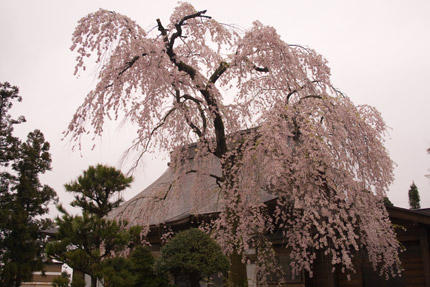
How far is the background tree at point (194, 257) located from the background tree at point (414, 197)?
24.9 meters

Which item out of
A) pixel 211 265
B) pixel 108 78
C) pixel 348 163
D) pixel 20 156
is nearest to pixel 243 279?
pixel 211 265

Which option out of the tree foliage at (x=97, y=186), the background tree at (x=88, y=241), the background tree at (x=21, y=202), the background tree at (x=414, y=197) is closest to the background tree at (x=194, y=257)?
the background tree at (x=88, y=241)

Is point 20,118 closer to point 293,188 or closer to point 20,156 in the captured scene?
point 20,156

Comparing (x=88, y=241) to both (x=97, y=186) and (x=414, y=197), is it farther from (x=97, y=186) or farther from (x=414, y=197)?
(x=414, y=197)

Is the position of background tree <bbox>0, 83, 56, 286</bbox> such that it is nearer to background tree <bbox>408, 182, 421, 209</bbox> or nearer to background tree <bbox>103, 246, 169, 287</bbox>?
background tree <bbox>103, 246, 169, 287</bbox>

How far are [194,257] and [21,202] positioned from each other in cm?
1374

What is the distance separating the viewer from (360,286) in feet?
30.7

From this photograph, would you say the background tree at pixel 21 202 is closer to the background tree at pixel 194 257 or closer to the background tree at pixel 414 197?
the background tree at pixel 194 257

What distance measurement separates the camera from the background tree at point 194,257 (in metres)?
8.30

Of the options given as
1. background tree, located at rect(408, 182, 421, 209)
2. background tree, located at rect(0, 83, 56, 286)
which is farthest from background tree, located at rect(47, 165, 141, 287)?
background tree, located at rect(408, 182, 421, 209)

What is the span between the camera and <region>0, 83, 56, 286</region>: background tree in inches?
694

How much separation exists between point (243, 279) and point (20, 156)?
16197mm

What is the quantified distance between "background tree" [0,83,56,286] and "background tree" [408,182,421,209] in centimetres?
2427

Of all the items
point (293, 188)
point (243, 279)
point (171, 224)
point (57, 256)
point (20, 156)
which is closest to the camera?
point (293, 188)
